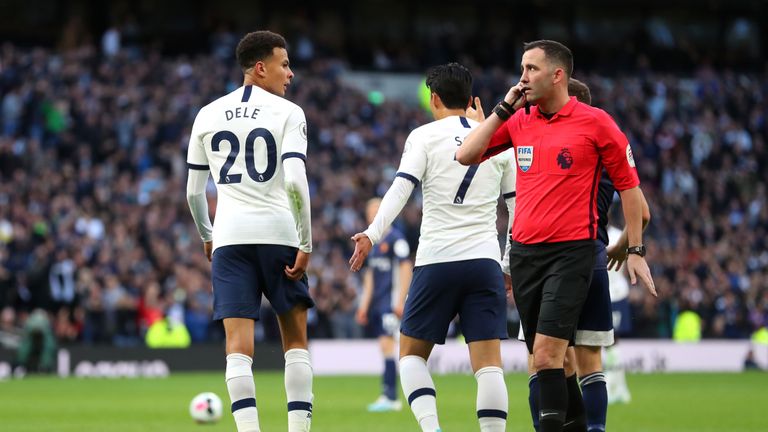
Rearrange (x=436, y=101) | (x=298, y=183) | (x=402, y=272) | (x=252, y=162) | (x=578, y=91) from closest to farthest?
(x=298, y=183)
(x=252, y=162)
(x=436, y=101)
(x=578, y=91)
(x=402, y=272)

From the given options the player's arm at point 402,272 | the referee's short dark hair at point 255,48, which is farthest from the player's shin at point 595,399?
the player's arm at point 402,272

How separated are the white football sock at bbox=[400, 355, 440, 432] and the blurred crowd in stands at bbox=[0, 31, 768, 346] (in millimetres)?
16766

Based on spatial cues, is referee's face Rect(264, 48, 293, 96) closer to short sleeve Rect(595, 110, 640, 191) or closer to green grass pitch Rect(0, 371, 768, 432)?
short sleeve Rect(595, 110, 640, 191)

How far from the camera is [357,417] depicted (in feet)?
48.2

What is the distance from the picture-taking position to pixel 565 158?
787 centimetres

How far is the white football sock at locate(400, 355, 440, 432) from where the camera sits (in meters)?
8.75

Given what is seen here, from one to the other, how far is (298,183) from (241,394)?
135 centimetres

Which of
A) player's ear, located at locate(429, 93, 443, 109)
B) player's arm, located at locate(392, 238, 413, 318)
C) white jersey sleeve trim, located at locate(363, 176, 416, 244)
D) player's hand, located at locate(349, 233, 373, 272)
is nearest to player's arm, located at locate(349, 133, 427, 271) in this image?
white jersey sleeve trim, located at locate(363, 176, 416, 244)

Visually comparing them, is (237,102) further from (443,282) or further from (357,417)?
(357,417)

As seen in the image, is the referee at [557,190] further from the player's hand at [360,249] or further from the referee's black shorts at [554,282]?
the player's hand at [360,249]

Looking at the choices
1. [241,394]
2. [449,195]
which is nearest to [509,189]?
[449,195]

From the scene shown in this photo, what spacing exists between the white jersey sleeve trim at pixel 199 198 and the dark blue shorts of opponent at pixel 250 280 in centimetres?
40

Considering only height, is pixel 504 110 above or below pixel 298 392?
above

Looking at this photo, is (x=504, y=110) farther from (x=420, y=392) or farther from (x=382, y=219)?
(x=420, y=392)
